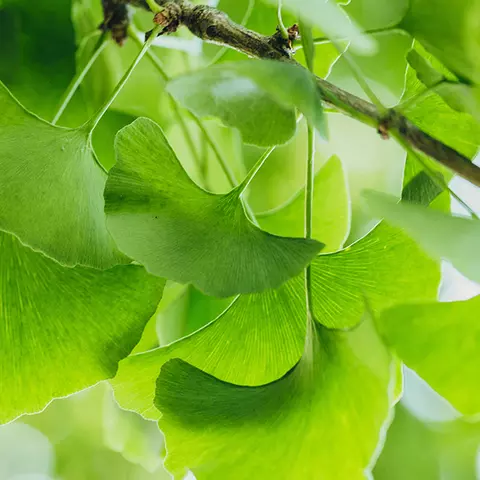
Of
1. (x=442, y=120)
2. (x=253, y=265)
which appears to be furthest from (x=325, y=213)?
(x=253, y=265)

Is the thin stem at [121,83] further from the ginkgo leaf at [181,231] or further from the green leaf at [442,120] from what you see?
the green leaf at [442,120]

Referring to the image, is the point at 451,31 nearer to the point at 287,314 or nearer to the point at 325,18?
the point at 325,18

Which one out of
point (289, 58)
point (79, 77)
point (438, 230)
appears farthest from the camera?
point (79, 77)

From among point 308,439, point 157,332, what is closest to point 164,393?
point 308,439

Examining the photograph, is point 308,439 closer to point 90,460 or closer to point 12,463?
point 90,460

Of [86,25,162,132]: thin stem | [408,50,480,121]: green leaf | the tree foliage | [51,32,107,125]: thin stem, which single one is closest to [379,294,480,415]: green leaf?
the tree foliage

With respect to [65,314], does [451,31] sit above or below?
above
